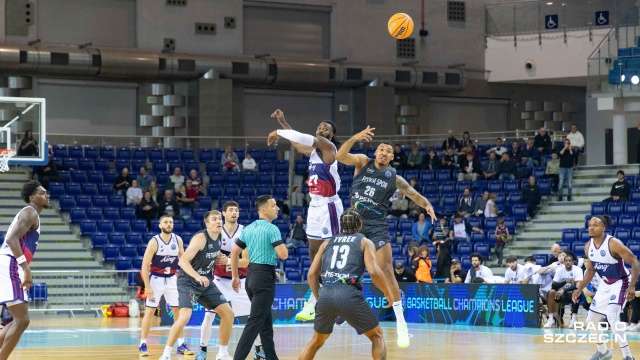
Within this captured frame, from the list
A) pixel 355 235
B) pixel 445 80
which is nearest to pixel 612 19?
pixel 445 80

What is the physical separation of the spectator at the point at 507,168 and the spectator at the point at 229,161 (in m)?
8.25

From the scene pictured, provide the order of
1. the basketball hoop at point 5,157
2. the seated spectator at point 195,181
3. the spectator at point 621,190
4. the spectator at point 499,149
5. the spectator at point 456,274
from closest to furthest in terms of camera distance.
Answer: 1. the spectator at point 456,274
2. the basketball hoop at point 5,157
3. the spectator at point 621,190
4. the seated spectator at point 195,181
5. the spectator at point 499,149

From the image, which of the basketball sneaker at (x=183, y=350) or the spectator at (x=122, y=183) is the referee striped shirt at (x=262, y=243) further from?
the spectator at (x=122, y=183)

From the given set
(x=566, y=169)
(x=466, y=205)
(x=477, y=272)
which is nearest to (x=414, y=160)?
(x=466, y=205)

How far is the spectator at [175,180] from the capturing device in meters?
31.3

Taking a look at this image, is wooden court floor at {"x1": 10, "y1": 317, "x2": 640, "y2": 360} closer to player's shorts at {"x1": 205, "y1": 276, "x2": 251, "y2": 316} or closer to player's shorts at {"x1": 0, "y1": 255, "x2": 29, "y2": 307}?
player's shorts at {"x1": 205, "y1": 276, "x2": 251, "y2": 316}

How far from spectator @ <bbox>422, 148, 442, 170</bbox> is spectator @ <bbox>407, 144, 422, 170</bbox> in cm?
19

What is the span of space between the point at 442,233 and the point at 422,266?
→ 8.36 feet

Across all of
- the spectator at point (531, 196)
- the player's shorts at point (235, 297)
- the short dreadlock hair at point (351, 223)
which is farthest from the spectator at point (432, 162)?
the short dreadlock hair at point (351, 223)

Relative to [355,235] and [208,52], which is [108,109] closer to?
[208,52]

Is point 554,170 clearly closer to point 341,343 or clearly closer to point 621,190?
point 621,190

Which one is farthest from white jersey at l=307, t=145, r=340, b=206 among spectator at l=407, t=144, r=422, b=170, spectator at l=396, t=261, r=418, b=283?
spectator at l=407, t=144, r=422, b=170

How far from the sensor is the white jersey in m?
13.3

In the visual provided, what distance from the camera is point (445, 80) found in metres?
39.5
